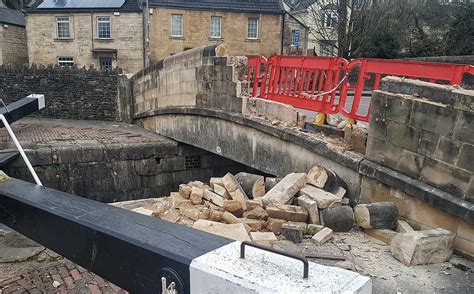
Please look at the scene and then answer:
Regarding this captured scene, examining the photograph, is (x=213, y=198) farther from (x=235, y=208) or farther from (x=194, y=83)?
(x=194, y=83)

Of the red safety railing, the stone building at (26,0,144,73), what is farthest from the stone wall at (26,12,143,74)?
the red safety railing

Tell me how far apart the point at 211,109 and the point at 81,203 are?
7.34m

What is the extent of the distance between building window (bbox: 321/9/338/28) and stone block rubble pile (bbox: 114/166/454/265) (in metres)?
20.7

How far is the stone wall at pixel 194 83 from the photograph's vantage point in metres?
8.64

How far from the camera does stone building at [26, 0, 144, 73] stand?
85.2 ft

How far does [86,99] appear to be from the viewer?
16.7 m

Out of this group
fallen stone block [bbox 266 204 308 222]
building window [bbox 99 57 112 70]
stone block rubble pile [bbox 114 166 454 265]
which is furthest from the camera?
building window [bbox 99 57 112 70]

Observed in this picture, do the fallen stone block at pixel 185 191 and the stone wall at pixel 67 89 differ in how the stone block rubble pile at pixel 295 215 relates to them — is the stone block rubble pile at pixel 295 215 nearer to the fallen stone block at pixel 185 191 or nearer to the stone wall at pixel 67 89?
the fallen stone block at pixel 185 191

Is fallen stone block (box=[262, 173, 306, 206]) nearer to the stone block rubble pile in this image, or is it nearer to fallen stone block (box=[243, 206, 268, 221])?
the stone block rubble pile

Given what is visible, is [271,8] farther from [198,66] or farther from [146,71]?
[198,66]

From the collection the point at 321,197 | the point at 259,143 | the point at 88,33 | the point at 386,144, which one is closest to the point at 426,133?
the point at 386,144

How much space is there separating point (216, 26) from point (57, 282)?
2559 centimetres

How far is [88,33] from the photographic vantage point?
26.4 m

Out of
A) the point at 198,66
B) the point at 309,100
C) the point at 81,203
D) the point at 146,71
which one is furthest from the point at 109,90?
the point at 81,203
